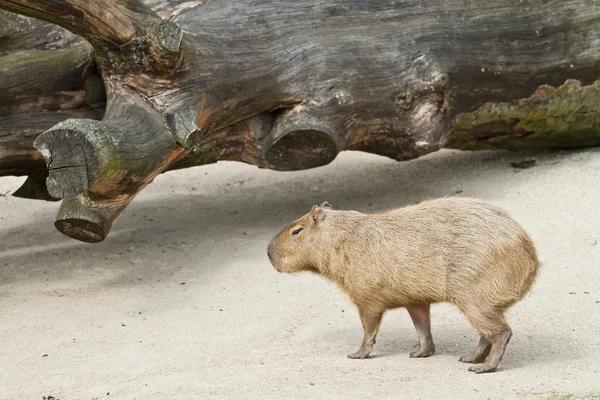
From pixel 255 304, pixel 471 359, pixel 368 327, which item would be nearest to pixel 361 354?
Answer: pixel 368 327

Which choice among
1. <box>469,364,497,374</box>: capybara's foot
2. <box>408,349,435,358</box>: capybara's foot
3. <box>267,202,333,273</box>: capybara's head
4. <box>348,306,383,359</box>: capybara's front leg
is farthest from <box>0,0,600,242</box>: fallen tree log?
<box>469,364,497,374</box>: capybara's foot

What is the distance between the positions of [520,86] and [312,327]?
133 inches

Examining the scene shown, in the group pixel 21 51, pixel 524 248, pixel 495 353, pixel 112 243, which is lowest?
pixel 112 243

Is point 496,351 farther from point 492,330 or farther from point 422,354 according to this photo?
point 422,354

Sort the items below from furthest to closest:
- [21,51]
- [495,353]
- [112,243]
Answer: [112,243], [21,51], [495,353]

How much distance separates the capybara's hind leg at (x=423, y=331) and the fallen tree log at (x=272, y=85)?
2.06 m

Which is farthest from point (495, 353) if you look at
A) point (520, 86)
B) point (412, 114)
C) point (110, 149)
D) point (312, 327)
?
point (520, 86)

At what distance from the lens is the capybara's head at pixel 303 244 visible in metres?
5.37

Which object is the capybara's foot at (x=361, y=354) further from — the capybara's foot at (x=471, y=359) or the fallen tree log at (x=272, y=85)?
the fallen tree log at (x=272, y=85)

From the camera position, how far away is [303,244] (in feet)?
17.8

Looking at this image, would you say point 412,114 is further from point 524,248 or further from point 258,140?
point 524,248

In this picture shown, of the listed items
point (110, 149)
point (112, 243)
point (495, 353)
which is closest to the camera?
point (495, 353)

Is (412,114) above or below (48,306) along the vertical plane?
above

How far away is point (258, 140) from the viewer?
23.5ft
